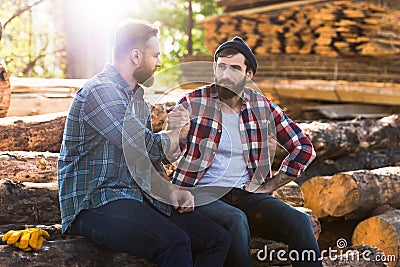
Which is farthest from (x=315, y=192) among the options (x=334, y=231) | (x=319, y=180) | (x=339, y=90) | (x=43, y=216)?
(x=339, y=90)

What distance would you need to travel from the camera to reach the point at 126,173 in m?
3.16

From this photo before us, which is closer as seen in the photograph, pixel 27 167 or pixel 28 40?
pixel 27 167


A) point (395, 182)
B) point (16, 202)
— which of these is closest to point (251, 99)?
point (16, 202)

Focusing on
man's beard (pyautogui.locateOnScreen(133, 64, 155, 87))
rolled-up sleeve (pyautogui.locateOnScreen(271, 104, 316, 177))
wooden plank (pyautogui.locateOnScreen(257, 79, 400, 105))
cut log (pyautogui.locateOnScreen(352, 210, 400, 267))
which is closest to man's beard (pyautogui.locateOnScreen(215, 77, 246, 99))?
rolled-up sleeve (pyautogui.locateOnScreen(271, 104, 316, 177))

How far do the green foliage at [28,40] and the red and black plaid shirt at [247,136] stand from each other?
36.2 feet

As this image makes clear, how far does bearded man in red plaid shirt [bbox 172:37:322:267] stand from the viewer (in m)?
3.54

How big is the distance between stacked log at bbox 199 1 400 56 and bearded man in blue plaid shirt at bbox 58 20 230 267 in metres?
6.12

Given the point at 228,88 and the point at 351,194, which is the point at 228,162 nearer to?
the point at 228,88

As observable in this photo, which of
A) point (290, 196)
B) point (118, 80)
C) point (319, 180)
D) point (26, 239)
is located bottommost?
point (319, 180)

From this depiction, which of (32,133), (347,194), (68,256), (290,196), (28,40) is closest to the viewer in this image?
(68,256)

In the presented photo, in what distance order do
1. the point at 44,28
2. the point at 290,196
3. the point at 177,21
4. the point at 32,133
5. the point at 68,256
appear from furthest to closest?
the point at 44,28 → the point at 177,21 → the point at 32,133 → the point at 290,196 → the point at 68,256

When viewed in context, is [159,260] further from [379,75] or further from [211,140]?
[379,75]

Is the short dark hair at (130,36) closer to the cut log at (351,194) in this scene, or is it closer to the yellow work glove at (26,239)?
the yellow work glove at (26,239)

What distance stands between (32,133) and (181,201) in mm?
1990
